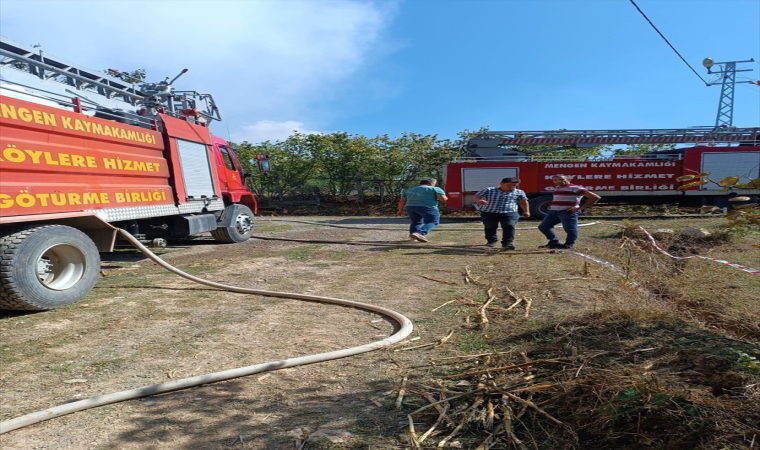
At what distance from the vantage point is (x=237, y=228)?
9.51 m

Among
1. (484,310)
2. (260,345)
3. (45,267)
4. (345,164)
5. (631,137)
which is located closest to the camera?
(260,345)

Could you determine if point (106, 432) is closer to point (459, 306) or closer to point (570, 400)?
point (570, 400)

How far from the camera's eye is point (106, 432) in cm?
218

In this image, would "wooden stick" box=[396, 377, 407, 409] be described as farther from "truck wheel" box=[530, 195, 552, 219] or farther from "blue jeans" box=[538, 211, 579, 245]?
"truck wheel" box=[530, 195, 552, 219]

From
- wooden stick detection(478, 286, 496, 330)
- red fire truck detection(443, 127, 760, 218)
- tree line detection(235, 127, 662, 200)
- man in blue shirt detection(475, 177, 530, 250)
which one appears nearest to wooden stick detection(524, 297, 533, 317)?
wooden stick detection(478, 286, 496, 330)

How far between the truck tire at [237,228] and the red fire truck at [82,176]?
18.8 inches

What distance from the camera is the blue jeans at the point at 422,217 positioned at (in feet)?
29.1

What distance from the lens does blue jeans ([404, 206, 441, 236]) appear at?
8859 mm

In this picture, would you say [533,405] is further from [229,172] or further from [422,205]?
[229,172]

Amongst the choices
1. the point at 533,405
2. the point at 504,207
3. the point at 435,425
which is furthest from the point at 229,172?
the point at 533,405

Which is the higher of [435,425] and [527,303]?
[435,425]

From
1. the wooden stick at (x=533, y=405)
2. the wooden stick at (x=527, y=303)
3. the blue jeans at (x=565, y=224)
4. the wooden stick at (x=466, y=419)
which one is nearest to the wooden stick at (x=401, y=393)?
the wooden stick at (x=466, y=419)

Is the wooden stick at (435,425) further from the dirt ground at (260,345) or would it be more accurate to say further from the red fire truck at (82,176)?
the red fire truck at (82,176)

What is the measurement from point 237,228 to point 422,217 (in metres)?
3.73
